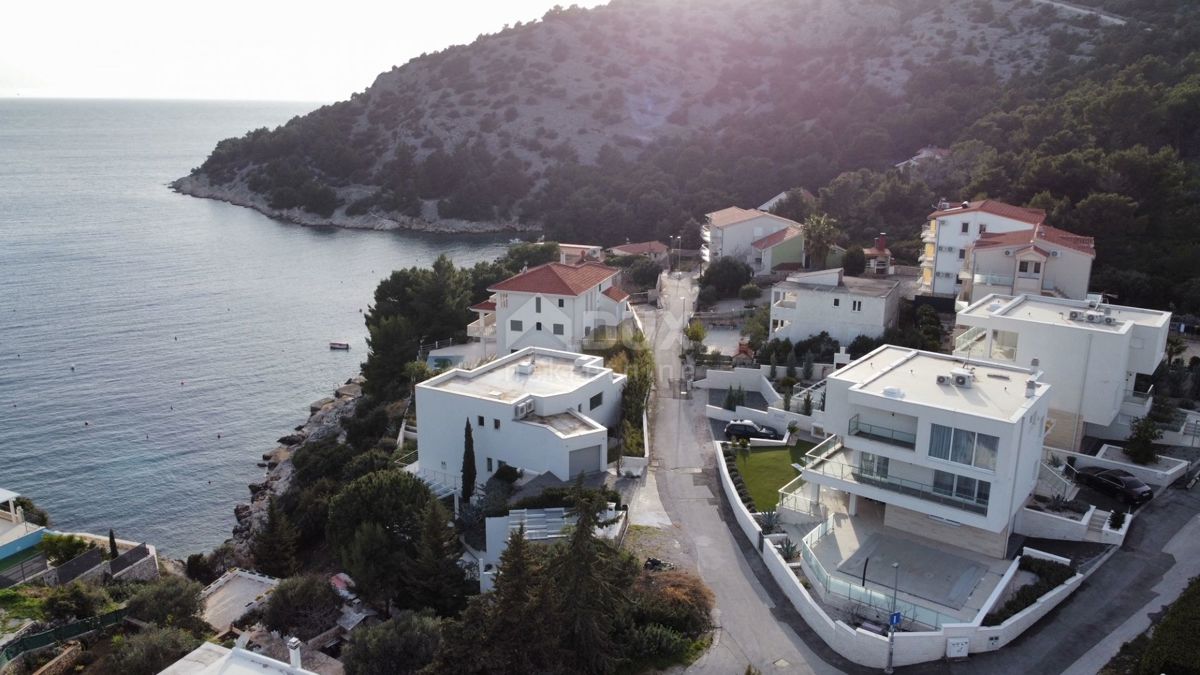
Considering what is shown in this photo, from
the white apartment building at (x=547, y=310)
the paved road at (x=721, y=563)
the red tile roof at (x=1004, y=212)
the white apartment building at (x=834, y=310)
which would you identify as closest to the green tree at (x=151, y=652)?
the paved road at (x=721, y=563)

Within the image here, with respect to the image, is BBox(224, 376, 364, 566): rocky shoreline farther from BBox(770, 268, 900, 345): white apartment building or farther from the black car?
the black car

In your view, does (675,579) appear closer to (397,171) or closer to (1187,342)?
(1187,342)

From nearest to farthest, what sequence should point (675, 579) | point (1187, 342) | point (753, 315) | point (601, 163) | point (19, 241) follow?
point (675, 579)
point (1187, 342)
point (753, 315)
point (19, 241)
point (601, 163)

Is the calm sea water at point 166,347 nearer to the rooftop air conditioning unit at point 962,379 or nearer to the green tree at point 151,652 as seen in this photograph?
the green tree at point 151,652

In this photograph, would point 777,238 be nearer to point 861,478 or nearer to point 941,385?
point 941,385

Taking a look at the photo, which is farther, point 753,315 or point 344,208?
point 344,208

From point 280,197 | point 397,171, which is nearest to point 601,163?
point 397,171
